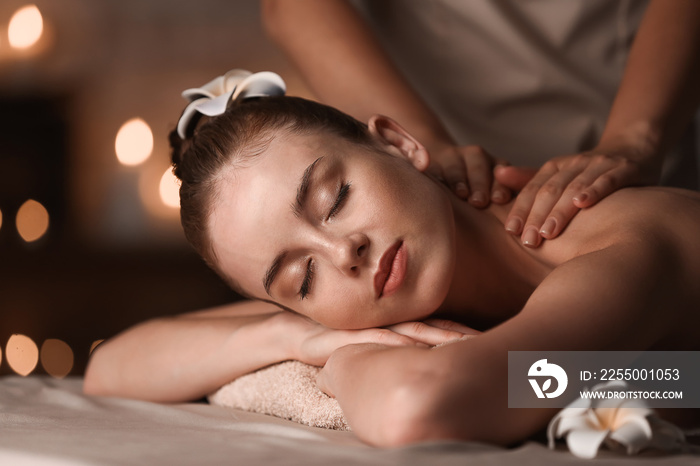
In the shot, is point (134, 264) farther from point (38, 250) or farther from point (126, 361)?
point (126, 361)

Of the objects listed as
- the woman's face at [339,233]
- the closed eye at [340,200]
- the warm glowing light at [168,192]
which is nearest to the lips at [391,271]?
the woman's face at [339,233]

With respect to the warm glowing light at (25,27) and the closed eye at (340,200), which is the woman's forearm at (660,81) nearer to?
the closed eye at (340,200)

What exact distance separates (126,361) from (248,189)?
1.68 ft

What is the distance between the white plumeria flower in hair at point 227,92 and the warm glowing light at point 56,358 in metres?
1.59

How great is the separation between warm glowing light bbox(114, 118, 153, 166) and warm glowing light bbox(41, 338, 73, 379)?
781 mm

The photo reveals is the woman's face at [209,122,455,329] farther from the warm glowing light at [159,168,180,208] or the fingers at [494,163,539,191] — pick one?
the warm glowing light at [159,168,180,208]

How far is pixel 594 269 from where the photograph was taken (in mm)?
828

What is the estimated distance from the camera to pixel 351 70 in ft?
5.28

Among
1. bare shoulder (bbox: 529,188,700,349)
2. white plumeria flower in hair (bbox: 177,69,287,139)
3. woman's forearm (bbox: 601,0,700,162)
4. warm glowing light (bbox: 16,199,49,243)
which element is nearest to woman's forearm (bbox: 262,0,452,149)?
white plumeria flower in hair (bbox: 177,69,287,139)

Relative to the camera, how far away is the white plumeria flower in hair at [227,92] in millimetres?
1317

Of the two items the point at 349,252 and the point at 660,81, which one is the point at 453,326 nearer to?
the point at 349,252

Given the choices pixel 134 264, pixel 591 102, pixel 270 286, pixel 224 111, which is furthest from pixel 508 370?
pixel 134 264

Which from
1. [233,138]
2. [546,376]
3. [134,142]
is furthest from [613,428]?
[134,142]

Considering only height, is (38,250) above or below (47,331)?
above
